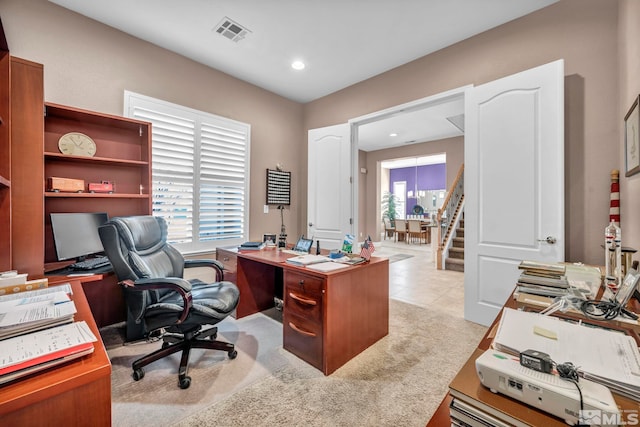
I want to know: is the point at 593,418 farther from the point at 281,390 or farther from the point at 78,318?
the point at 281,390

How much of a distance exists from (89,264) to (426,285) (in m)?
4.08

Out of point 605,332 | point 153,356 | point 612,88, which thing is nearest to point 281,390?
point 153,356

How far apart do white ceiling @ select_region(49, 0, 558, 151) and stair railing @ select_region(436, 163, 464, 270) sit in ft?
11.1

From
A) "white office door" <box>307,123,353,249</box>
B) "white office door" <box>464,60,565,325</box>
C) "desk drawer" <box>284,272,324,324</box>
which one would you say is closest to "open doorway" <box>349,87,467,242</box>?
"white office door" <box>307,123,353,249</box>

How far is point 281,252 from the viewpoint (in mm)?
2707

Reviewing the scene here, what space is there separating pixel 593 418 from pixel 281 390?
1.64m

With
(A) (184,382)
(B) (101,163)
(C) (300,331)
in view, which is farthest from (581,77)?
(B) (101,163)

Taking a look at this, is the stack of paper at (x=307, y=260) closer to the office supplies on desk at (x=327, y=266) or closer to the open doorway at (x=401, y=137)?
the office supplies on desk at (x=327, y=266)

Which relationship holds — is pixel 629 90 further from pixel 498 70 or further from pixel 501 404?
pixel 501 404

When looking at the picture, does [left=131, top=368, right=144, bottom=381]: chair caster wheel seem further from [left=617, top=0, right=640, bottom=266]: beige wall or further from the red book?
[left=617, top=0, right=640, bottom=266]: beige wall

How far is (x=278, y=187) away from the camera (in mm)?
4230

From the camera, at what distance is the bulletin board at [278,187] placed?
13.5ft
